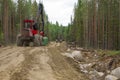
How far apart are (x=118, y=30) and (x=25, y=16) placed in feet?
106

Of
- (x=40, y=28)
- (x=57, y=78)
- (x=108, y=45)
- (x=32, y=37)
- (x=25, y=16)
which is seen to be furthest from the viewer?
(x=25, y=16)

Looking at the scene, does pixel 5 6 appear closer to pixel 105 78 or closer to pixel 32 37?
pixel 32 37

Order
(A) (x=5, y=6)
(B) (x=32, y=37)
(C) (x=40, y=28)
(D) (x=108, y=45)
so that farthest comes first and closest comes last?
(D) (x=108, y=45)
(A) (x=5, y=6)
(C) (x=40, y=28)
(B) (x=32, y=37)

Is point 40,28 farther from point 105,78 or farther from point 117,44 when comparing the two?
point 105,78

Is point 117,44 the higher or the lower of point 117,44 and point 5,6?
the lower

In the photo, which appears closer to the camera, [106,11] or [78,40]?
[106,11]

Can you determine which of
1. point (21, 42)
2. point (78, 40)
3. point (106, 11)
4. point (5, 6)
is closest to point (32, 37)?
point (21, 42)

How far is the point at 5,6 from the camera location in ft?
150

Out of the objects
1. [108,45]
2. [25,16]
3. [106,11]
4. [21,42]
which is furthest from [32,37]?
[25,16]

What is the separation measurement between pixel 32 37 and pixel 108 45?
21.5m

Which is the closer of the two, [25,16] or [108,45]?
[108,45]

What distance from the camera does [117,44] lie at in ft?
169

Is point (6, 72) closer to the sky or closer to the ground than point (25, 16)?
closer to the ground

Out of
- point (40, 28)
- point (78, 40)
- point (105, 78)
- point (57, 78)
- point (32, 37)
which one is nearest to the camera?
point (57, 78)
